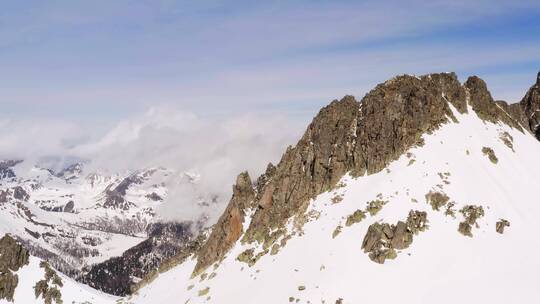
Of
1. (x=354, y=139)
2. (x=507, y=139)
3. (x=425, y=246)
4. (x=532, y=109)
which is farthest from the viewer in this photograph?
(x=532, y=109)

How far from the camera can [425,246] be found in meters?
83.4

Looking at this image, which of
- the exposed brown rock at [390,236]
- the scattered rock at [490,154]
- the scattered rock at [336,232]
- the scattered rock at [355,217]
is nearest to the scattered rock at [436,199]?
the exposed brown rock at [390,236]

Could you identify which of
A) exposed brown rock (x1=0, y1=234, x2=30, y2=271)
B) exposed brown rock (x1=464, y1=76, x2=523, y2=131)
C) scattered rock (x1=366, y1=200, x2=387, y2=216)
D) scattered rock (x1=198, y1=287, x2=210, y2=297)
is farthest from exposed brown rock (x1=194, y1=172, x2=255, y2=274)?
exposed brown rock (x1=0, y1=234, x2=30, y2=271)

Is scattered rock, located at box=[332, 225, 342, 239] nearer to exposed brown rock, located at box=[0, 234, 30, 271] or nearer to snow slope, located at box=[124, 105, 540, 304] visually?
snow slope, located at box=[124, 105, 540, 304]

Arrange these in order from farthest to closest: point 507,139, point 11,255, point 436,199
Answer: point 11,255 < point 507,139 < point 436,199

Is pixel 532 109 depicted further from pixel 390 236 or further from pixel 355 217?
pixel 390 236

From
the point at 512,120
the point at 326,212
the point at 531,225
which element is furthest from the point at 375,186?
the point at 512,120

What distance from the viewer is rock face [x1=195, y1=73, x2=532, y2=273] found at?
347ft

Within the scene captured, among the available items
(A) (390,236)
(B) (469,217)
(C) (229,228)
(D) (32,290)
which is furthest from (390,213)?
(D) (32,290)

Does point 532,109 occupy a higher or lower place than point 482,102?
higher

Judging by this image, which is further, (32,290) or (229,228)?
(32,290)

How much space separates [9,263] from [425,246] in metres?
129

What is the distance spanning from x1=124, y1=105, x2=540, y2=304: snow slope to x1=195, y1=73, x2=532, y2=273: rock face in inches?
146

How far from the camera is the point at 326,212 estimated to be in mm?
101125
